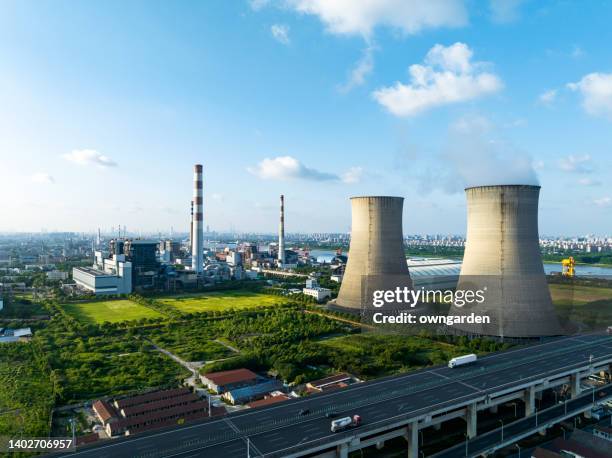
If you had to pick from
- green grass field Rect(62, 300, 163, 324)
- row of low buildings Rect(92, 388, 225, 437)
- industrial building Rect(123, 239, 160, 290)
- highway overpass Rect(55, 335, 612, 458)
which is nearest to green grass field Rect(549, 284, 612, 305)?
highway overpass Rect(55, 335, 612, 458)

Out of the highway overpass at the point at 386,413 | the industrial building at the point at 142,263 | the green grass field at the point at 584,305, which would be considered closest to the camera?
the highway overpass at the point at 386,413

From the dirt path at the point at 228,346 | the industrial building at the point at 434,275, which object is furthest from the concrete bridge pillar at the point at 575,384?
the industrial building at the point at 434,275

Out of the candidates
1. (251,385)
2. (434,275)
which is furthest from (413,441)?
(434,275)

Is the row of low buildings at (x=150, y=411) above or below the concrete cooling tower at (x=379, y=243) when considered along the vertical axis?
below

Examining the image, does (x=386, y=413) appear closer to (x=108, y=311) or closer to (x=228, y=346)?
(x=228, y=346)

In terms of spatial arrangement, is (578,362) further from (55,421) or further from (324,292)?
(324,292)

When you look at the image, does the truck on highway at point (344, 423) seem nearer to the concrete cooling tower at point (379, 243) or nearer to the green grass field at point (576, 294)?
the concrete cooling tower at point (379, 243)

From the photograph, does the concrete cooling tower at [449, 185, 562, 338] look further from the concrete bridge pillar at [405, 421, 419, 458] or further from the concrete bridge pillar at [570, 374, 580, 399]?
the concrete bridge pillar at [405, 421, 419, 458]
